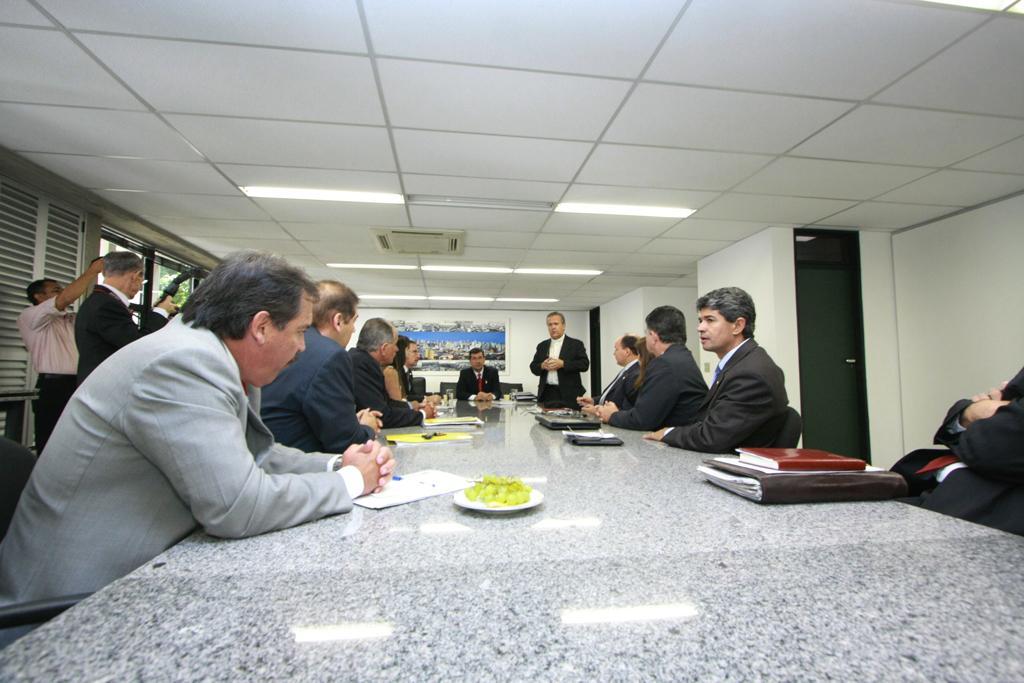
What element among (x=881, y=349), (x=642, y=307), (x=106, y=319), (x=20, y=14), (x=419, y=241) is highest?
(x=20, y=14)

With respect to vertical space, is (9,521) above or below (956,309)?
below

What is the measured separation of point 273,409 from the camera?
168 cm

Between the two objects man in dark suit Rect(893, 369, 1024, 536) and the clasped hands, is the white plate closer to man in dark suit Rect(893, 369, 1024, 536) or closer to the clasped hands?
Result: the clasped hands

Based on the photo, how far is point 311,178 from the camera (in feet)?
11.1

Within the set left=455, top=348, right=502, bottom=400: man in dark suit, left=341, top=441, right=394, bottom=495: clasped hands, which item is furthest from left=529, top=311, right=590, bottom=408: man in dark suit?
left=341, top=441, right=394, bottom=495: clasped hands

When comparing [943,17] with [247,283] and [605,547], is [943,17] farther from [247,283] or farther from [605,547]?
[247,283]

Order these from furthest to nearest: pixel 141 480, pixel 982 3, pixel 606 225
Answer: pixel 606 225 → pixel 982 3 → pixel 141 480

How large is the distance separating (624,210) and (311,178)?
101 inches

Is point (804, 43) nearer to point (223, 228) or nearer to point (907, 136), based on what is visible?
point (907, 136)

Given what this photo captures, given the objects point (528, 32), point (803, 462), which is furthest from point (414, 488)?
point (528, 32)

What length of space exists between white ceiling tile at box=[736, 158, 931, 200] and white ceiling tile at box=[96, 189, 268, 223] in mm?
4121

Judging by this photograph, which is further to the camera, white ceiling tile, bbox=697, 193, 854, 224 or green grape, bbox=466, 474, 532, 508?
white ceiling tile, bbox=697, 193, 854, 224

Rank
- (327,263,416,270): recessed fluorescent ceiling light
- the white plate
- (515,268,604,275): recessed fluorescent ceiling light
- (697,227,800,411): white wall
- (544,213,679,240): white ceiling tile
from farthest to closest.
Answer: (515,268,604,275): recessed fluorescent ceiling light → (327,263,416,270): recessed fluorescent ceiling light → (697,227,800,411): white wall → (544,213,679,240): white ceiling tile → the white plate

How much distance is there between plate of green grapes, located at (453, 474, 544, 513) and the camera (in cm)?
94
